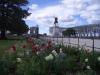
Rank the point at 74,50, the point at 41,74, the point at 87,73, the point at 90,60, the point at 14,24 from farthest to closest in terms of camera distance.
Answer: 1. the point at 14,24
2. the point at 74,50
3. the point at 90,60
4. the point at 41,74
5. the point at 87,73

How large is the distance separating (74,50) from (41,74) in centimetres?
621

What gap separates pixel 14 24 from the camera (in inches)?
3703

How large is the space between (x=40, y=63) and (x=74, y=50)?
18.7ft

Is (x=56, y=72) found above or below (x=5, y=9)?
below

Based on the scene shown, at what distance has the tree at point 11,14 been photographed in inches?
3709

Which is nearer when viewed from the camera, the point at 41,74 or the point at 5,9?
the point at 41,74

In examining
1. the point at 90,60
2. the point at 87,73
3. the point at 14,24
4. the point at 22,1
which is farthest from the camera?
the point at 22,1

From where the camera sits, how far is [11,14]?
3772 inches

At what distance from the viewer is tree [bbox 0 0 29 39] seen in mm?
94213

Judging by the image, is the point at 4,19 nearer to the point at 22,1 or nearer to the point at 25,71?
the point at 22,1

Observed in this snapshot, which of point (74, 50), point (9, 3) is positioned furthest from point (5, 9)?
point (74, 50)

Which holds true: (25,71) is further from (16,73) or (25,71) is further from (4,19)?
(4,19)

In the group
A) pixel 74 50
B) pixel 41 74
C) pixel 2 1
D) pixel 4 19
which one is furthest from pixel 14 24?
pixel 41 74

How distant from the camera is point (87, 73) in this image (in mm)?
9953
